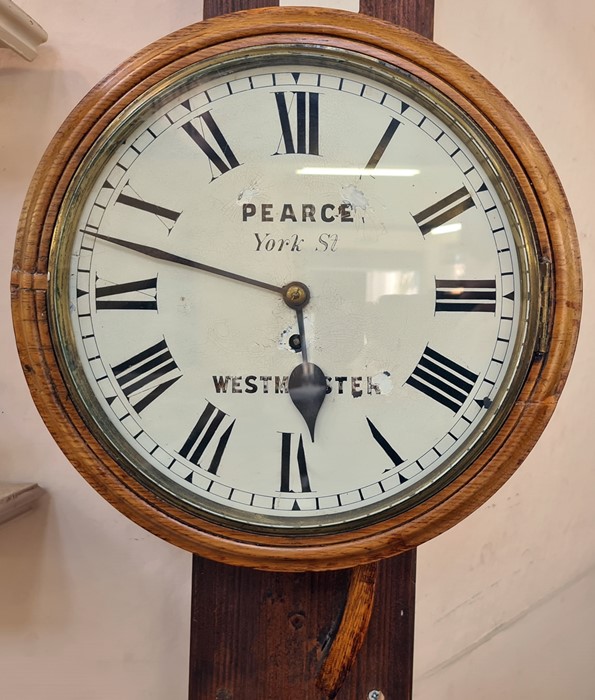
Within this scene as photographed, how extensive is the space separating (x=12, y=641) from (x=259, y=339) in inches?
21.6

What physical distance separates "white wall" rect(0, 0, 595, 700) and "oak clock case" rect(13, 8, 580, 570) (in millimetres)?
314

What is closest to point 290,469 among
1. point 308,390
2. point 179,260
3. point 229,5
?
point 308,390

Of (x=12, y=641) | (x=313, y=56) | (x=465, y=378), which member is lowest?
(x=12, y=641)

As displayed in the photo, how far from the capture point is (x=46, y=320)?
0.59m

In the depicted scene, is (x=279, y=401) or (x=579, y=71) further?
(x=579, y=71)

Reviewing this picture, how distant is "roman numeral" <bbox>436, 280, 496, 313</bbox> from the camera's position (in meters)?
0.60

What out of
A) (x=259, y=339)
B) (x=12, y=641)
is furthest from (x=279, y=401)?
(x=12, y=641)

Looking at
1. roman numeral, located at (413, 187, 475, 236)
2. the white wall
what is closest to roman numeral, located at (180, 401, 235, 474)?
roman numeral, located at (413, 187, 475, 236)

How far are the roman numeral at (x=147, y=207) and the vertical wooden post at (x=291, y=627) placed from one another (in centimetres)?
21

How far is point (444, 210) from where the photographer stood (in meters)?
0.60

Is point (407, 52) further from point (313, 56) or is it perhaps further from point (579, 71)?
point (579, 71)

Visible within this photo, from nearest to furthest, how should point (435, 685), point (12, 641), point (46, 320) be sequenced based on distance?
point (46, 320) < point (12, 641) < point (435, 685)

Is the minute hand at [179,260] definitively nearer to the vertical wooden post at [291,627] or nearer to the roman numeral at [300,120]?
the roman numeral at [300,120]

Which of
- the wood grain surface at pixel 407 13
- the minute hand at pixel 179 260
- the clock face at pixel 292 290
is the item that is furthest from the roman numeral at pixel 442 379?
the wood grain surface at pixel 407 13
